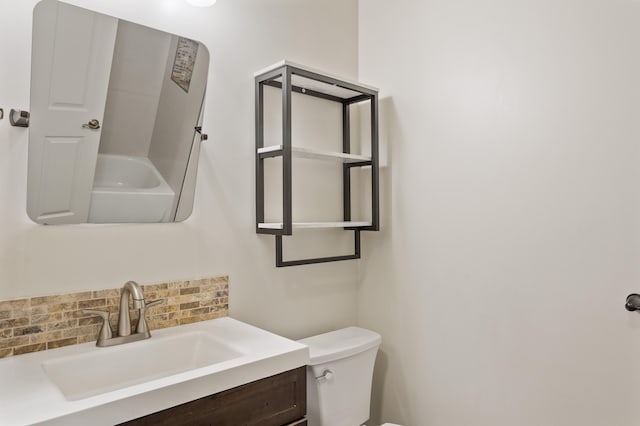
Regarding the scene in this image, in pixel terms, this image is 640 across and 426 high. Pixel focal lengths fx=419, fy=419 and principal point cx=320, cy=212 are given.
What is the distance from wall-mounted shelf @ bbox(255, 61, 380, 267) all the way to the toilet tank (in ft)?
1.15

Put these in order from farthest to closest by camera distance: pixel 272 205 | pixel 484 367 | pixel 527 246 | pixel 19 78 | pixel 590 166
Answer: pixel 272 205, pixel 484 367, pixel 527 246, pixel 590 166, pixel 19 78

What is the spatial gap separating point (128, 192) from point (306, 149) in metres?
0.66

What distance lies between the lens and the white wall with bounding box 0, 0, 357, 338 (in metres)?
1.15

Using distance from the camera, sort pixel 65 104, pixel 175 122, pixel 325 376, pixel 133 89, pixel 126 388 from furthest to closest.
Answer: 1. pixel 325 376
2. pixel 175 122
3. pixel 133 89
4. pixel 65 104
5. pixel 126 388

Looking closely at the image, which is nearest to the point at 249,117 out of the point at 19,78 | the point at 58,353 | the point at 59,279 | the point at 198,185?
the point at 198,185

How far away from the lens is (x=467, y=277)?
5.48 ft

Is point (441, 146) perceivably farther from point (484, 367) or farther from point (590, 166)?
point (484, 367)

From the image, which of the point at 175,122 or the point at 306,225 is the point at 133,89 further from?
the point at 306,225

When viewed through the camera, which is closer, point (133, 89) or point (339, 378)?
point (133, 89)

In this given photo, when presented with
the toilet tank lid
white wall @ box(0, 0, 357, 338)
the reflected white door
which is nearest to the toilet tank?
the toilet tank lid

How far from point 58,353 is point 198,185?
2.18ft

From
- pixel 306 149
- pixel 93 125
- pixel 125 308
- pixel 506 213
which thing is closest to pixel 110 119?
pixel 93 125

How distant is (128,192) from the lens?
1.34m

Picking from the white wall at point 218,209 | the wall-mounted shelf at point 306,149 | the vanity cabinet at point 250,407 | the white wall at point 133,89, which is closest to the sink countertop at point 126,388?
the vanity cabinet at point 250,407
